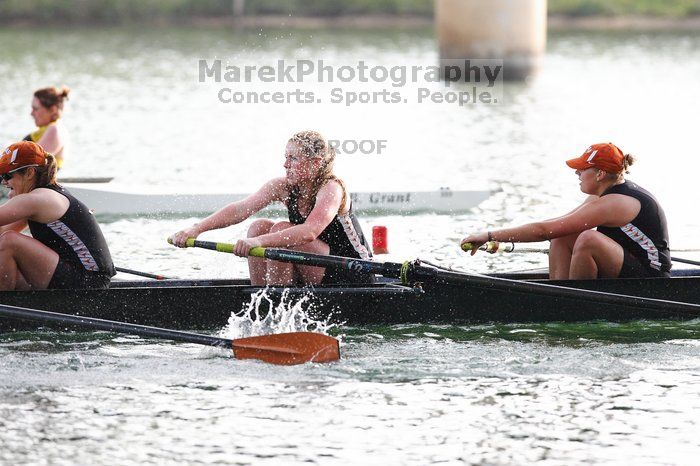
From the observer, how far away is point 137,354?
8.82 metres

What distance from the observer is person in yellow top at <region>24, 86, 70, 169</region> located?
13.2 meters

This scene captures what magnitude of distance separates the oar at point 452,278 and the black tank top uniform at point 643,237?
43 cm

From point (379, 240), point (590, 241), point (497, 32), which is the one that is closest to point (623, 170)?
point (590, 241)

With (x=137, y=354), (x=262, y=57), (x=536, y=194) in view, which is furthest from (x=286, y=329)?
(x=262, y=57)

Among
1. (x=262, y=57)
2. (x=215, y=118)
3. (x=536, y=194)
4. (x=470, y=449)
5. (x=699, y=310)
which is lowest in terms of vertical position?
(x=470, y=449)

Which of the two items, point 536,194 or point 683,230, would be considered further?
point 536,194

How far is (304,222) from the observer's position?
8.94 metres

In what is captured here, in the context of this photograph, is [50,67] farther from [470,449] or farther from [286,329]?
[470,449]

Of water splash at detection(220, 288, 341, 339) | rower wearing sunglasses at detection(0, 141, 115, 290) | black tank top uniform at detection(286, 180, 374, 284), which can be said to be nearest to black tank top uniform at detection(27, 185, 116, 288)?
rower wearing sunglasses at detection(0, 141, 115, 290)

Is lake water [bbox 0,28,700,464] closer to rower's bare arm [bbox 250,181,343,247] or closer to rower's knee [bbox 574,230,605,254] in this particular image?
rower's knee [bbox 574,230,605,254]

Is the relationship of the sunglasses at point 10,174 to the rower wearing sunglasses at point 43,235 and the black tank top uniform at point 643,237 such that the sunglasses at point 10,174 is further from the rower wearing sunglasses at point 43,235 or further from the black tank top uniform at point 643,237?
the black tank top uniform at point 643,237

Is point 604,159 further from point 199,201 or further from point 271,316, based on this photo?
point 199,201

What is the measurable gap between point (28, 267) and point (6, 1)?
A: 3679 centimetres

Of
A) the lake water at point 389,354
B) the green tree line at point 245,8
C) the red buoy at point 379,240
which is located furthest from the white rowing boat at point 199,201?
the green tree line at point 245,8
